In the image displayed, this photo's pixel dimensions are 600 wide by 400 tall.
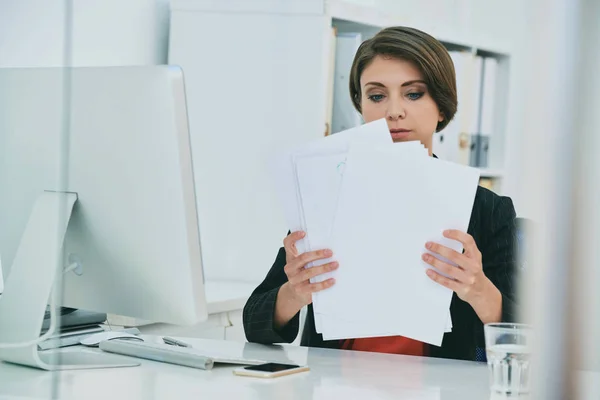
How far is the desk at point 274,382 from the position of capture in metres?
1.10

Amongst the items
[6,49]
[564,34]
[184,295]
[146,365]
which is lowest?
[146,365]

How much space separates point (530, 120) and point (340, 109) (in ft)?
8.07

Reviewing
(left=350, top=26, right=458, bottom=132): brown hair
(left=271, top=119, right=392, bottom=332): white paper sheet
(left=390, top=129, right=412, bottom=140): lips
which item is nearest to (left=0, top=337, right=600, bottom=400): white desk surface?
(left=271, top=119, right=392, bottom=332): white paper sheet

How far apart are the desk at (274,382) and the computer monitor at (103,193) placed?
0.10m

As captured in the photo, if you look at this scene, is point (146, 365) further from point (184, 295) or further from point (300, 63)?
point (300, 63)

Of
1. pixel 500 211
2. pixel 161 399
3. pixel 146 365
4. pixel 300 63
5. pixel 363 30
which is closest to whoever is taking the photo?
pixel 161 399

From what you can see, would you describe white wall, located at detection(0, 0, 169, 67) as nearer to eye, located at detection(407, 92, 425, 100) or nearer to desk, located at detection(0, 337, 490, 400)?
eye, located at detection(407, 92, 425, 100)

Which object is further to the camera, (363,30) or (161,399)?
(363,30)

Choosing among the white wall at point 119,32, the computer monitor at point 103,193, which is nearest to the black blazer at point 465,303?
the computer monitor at point 103,193

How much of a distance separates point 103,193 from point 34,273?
150mm

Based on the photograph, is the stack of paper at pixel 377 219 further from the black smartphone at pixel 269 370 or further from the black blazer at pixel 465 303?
the black blazer at pixel 465 303

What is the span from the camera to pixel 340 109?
2787 millimetres

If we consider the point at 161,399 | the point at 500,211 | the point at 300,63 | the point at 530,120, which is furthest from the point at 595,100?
the point at 300,63

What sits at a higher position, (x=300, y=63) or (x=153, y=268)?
(x=300, y=63)
